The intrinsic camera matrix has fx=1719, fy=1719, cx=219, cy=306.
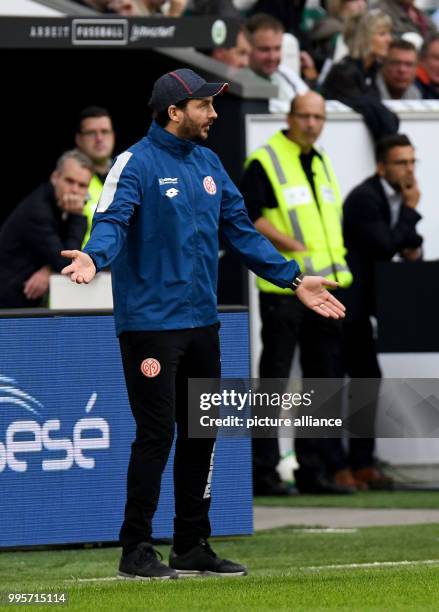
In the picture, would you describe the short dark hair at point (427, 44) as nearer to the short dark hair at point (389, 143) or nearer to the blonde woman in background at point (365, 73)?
the blonde woman in background at point (365, 73)

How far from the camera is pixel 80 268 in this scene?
6746 mm

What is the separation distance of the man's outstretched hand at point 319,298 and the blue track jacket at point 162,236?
41cm

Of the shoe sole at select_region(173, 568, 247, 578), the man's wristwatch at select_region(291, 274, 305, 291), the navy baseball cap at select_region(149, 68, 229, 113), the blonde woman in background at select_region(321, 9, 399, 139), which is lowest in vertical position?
the shoe sole at select_region(173, 568, 247, 578)

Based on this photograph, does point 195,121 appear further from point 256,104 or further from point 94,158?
point 256,104

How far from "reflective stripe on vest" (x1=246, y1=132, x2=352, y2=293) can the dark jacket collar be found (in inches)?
174

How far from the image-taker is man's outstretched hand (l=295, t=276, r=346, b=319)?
295 inches

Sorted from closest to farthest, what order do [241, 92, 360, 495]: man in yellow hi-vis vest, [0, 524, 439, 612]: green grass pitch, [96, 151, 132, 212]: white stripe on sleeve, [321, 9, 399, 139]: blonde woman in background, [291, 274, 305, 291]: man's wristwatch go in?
1. [0, 524, 439, 612]: green grass pitch
2. [96, 151, 132, 212]: white stripe on sleeve
3. [291, 274, 305, 291]: man's wristwatch
4. [241, 92, 360, 495]: man in yellow hi-vis vest
5. [321, 9, 399, 139]: blonde woman in background

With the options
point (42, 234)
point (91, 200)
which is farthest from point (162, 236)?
point (91, 200)

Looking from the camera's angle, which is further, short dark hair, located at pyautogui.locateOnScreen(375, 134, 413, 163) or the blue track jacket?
short dark hair, located at pyautogui.locateOnScreen(375, 134, 413, 163)

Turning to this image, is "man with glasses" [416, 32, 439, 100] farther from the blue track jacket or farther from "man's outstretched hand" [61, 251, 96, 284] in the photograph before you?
"man's outstretched hand" [61, 251, 96, 284]

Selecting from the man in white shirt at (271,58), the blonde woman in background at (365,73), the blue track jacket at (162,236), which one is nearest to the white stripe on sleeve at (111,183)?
the blue track jacket at (162,236)

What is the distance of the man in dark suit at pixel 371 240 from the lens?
1252 centimetres

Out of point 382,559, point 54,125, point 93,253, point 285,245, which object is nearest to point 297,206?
point 285,245

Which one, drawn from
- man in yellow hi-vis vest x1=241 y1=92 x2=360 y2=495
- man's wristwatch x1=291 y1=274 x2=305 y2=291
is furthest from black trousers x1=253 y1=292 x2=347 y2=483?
man's wristwatch x1=291 y1=274 x2=305 y2=291
